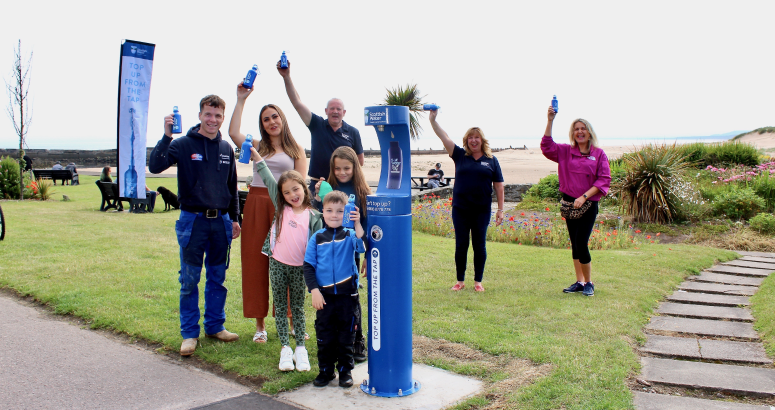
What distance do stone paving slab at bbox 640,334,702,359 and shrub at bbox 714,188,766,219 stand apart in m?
9.06

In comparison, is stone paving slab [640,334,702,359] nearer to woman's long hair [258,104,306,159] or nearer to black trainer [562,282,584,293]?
black trainer [562,282,584,293]

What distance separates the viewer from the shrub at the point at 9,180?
18250 millimetres

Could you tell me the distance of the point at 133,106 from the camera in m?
10.6

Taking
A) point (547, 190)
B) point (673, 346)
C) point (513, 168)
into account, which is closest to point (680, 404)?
point (673, 346)

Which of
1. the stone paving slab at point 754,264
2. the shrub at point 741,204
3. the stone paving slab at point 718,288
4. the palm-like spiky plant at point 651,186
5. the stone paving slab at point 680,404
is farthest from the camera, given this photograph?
the shrub at point 741,204

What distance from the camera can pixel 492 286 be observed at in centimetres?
689

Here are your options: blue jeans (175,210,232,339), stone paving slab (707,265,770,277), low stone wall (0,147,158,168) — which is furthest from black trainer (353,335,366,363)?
low stone wall (0,147,158,168)

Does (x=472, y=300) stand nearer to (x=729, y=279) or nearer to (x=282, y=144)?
(x=282, y=144)

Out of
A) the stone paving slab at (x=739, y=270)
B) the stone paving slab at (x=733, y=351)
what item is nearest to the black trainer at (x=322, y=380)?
the stone paving slab at (x=733, y=351)

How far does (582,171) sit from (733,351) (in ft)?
7.90

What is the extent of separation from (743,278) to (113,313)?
25.6ft

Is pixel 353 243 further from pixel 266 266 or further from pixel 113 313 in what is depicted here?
pixel 113 313

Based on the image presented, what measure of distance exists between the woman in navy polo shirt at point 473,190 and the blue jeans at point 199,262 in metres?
2.77

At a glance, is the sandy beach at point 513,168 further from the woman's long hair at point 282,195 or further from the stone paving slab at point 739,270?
the woman's long hair at point 282,195
